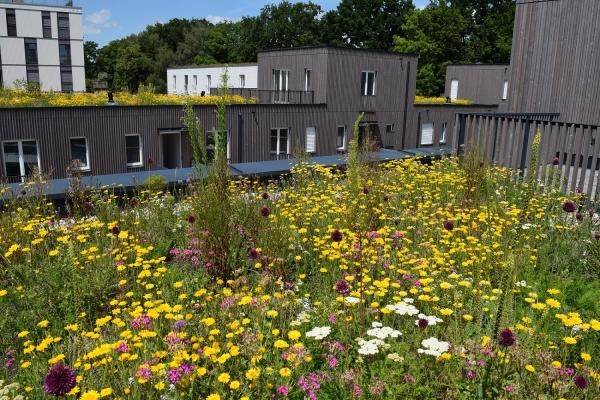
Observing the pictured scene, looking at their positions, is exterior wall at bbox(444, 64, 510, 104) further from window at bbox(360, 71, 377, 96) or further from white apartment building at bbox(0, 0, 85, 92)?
white apartment building at bbox(0, 0, 85, 92)

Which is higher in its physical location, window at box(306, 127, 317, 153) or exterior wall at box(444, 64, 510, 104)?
exterior wall at box(444, 64, 510, 104)

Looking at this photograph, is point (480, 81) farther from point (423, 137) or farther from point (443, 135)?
point (423, 137)

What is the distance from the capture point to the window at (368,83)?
24469 mm

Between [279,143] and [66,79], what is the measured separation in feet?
105

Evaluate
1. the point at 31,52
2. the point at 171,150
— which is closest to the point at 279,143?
the point at 171,150

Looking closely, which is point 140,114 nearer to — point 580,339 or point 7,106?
point 7,106

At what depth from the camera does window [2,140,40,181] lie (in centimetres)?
1504

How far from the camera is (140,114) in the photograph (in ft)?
56.6

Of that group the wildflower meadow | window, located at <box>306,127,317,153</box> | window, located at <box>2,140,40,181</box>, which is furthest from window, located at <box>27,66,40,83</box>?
the wildflower meadow

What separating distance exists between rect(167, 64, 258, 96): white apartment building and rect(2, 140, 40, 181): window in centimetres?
1318

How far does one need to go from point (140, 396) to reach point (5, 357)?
61.6 inches

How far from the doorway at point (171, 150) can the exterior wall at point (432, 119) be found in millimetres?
13234

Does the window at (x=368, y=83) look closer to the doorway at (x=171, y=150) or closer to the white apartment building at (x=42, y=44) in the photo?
the doorway at (x=171, y=150)

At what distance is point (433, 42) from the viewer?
163 ft
